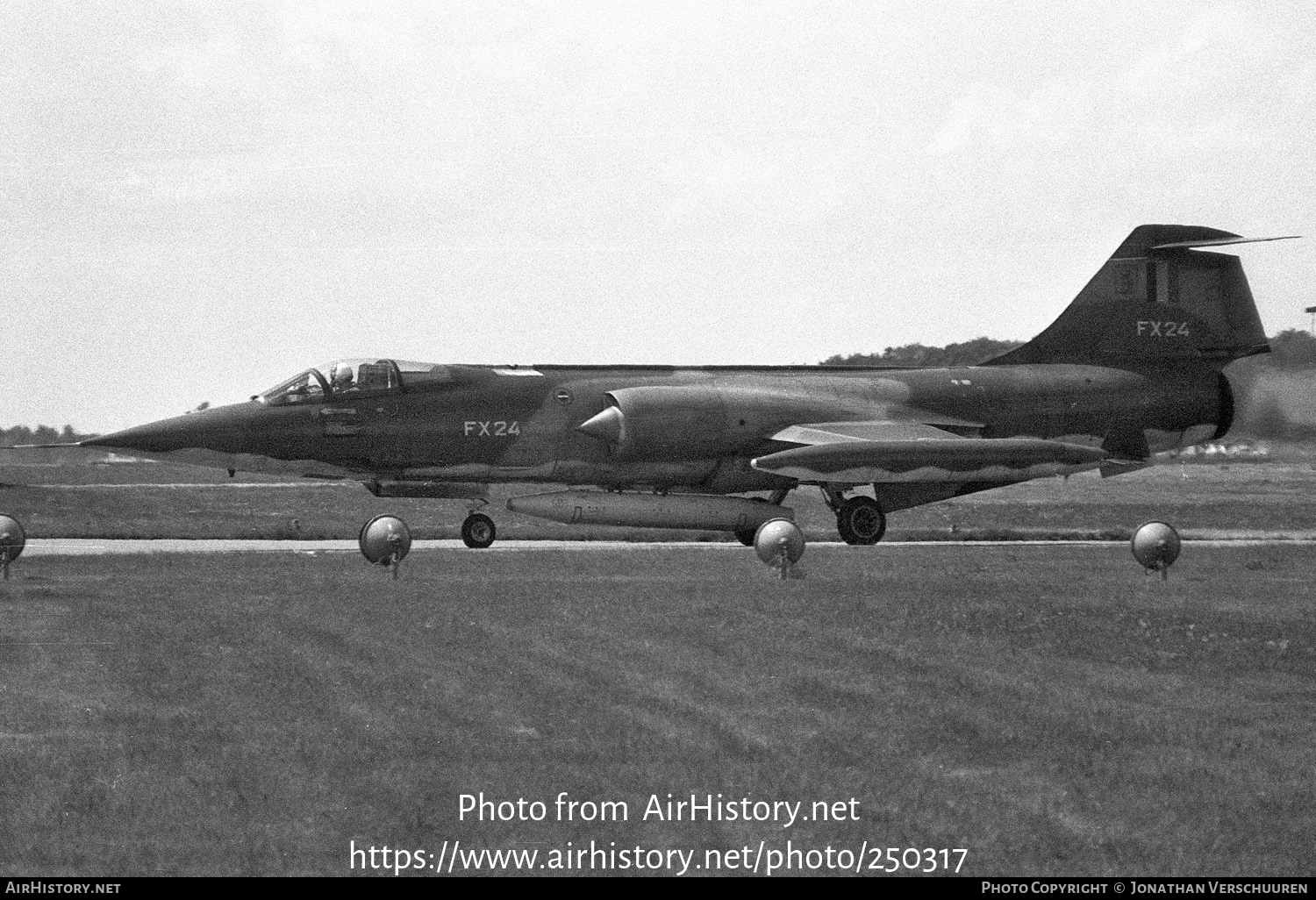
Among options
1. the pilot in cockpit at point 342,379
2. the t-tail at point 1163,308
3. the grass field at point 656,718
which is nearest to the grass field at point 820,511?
the pilot in cockpit at point 342,379

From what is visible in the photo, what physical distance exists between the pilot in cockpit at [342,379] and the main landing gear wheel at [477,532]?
10.1ft

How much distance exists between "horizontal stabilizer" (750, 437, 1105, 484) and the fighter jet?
0.11ft

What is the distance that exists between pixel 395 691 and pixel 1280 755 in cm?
622

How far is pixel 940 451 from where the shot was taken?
84.3 feet

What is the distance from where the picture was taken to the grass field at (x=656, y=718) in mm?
8430

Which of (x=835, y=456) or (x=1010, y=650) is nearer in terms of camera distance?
(x=1010, y=650)

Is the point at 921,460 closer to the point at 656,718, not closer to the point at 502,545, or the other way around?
the point at 502,545

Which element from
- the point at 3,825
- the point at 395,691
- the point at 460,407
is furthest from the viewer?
the point at 460,407

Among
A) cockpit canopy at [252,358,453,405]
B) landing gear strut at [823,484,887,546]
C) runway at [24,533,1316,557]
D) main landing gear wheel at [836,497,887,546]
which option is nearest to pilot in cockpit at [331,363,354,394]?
cockpit canopy at [252,358,453,405]

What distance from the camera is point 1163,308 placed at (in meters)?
29.9

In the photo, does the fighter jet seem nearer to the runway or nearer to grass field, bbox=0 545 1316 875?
the runway
